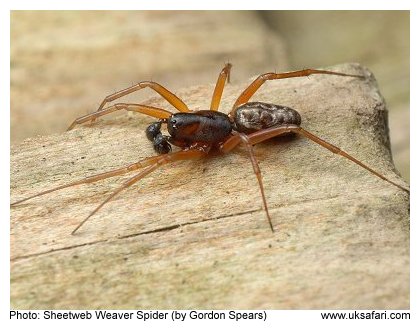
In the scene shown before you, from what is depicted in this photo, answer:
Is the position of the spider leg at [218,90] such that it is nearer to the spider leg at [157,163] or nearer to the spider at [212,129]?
the spider at [212,129]

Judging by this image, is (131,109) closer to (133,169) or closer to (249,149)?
(133,169)

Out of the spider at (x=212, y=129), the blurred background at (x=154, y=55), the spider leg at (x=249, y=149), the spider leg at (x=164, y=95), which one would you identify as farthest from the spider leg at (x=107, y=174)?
the blurred background at (x=154, y=55)

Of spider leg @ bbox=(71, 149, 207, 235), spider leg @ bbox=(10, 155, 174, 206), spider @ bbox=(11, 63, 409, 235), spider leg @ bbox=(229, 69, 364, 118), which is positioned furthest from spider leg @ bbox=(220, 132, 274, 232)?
spider leg @ bbox=(10, 155, 174, 206)

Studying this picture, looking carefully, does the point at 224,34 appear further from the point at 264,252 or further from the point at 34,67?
the point at 264,252

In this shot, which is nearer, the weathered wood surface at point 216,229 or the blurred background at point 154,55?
the weathered wood surface at point 216,229

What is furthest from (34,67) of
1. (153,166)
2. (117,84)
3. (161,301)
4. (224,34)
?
(161,301)
